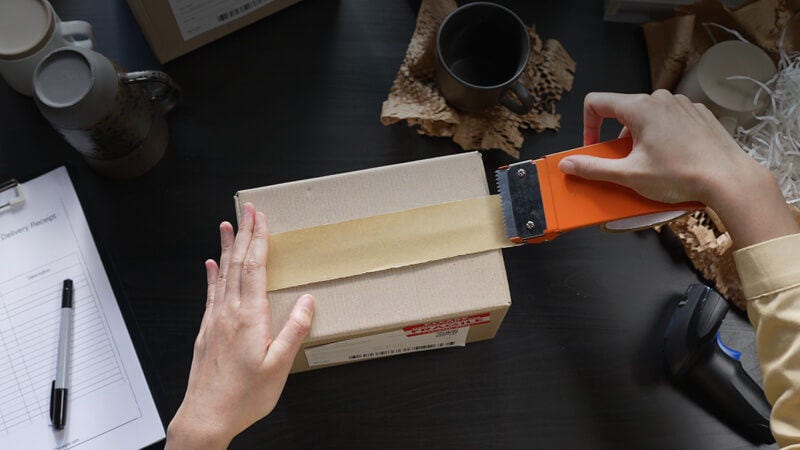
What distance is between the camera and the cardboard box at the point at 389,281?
0.64 meters

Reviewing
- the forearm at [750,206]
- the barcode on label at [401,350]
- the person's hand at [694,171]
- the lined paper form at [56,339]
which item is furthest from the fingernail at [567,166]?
the lined paper form at [56,339]

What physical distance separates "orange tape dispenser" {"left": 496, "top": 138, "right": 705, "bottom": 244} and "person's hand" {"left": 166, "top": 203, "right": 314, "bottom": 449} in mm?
226

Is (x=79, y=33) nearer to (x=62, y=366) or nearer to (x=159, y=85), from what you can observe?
(x=159, y=85)

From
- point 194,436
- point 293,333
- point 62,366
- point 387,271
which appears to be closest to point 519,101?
point 387,271

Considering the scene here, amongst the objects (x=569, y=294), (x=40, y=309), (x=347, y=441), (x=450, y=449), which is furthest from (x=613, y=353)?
(x=40, y=309)

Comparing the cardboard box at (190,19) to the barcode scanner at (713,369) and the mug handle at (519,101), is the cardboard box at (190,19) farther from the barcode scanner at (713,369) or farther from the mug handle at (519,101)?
the barcode scanner at (713,369)

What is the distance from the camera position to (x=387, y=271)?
2.13 feet

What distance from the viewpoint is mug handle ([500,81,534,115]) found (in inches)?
30.6

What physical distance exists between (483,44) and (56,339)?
658 millimetres

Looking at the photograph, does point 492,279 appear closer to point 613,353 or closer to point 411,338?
point 411,338

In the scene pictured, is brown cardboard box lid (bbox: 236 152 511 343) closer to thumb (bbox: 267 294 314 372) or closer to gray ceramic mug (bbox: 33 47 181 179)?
thumb (bbox: 267 294 314 372)

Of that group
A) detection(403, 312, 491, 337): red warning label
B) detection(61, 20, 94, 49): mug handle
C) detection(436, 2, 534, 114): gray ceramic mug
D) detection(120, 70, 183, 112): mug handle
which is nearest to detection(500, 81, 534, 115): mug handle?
detection(436, 2, 534, 114): gray ceramic mug

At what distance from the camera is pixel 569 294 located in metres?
0.83

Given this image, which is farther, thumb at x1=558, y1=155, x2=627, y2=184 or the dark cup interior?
the dark cup interior
